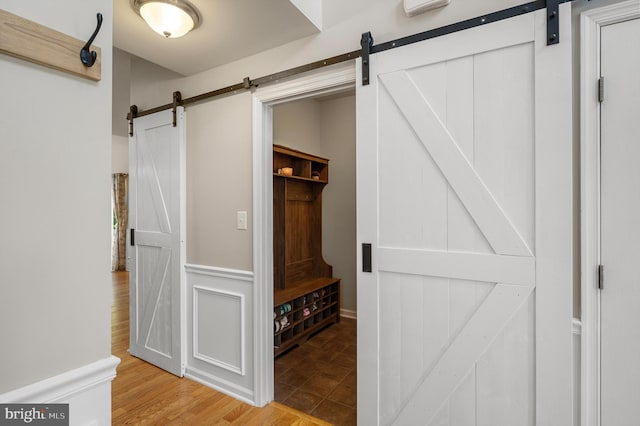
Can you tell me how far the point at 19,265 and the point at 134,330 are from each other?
2505mm

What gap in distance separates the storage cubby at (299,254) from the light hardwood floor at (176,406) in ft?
2.59

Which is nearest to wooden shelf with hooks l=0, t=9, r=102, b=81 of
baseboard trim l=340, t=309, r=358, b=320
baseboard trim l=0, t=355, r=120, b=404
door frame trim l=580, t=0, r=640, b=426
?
baseboard trim l=0, t=355, r=120, b=404

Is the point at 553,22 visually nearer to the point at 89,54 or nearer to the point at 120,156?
the point at 89,54

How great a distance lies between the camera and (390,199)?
161 centimetres

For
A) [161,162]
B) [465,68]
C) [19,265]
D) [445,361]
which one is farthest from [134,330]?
[465,68]

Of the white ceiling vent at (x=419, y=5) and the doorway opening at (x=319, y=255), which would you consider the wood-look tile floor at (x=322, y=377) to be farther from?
the white ceiling vent at (x=419, y=5)

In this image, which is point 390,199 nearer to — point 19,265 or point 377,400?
point 377,400

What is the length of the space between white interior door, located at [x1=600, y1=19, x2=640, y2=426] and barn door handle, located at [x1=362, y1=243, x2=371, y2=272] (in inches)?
37.2

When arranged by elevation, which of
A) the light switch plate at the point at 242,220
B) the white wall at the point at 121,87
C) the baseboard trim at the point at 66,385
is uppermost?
the white wall at the point at 121,87

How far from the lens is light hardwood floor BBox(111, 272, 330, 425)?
6.48 ft

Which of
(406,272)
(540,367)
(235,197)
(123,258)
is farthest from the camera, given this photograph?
(123,258)

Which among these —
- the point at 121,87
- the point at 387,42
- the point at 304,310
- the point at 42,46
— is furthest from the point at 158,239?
the point at 121,87

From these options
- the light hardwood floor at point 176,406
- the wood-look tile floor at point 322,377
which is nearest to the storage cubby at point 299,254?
the wood-look tile floor at point 322,377

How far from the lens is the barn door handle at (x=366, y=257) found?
1.66 meters
